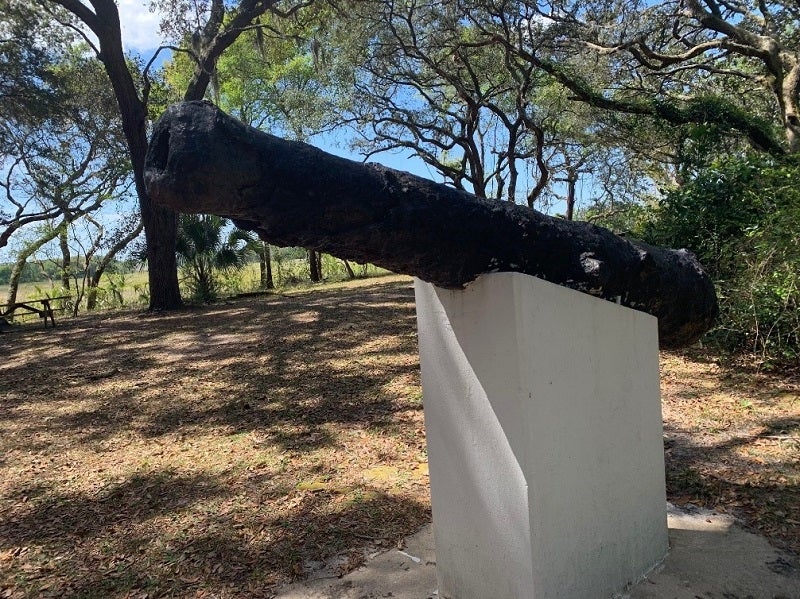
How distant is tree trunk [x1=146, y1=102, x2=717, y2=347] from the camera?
144 centimetres

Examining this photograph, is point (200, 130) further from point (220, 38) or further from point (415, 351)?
point (220, 38)

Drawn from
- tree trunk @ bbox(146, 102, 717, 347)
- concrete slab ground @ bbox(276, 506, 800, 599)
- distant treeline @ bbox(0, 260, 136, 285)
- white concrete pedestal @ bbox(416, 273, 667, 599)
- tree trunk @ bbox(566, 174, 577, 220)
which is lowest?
concrete slab ground @ bbox(276, 506, 800, 599)

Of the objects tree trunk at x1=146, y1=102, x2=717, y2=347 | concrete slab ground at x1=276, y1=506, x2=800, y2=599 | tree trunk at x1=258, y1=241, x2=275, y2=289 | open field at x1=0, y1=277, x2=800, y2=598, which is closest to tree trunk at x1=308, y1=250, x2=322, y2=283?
tree trunk at x1=258, y1=241, x2=275, y2=289

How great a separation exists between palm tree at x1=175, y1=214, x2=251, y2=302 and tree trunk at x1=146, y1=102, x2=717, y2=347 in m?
13.8

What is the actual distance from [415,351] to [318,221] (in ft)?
19.1

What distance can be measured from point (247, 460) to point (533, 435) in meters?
2.98

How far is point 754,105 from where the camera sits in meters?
15.4

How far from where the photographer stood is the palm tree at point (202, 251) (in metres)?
15.4

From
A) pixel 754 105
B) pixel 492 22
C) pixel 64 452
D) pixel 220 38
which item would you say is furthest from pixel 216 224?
pixel 754 105

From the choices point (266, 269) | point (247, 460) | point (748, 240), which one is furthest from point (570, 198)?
point (247, 460)

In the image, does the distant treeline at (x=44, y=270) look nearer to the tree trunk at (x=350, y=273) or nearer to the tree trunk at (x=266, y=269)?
the tree trunk at (x=266, y=269)

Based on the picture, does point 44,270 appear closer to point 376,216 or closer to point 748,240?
point 748,240

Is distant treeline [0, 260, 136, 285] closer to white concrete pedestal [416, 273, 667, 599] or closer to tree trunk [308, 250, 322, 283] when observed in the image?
tree trunk [308, 250, 322, 283]

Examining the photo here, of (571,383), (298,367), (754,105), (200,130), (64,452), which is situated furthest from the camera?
(754,105)
